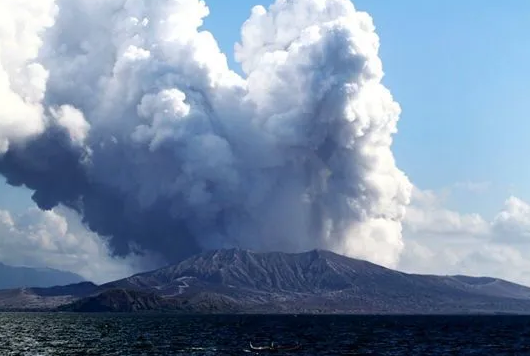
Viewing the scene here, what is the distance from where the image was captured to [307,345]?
15100 centimetres

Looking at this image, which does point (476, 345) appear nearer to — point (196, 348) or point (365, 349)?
point (365, 349)

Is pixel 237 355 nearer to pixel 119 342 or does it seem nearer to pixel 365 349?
pixel 365 349

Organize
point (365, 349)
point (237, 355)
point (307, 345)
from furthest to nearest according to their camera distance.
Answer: point (307, 345), point (365, 349), point (237, 355)

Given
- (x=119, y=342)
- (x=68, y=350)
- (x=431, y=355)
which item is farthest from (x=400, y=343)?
(x=68, y=350)

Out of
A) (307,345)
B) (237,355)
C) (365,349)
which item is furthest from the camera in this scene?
(307,345)

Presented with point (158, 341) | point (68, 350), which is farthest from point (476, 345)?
point (68, 350)

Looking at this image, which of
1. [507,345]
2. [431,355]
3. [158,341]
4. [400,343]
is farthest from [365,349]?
[158,341]

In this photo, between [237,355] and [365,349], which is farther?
[365,349]

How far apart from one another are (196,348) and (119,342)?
89.7 feet

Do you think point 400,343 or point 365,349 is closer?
point 365,349

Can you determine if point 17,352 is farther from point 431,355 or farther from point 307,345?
point 431,355

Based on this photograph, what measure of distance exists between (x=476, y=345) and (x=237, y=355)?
2288 inches

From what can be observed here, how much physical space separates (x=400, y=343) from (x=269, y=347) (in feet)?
117

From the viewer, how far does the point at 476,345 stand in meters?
154
